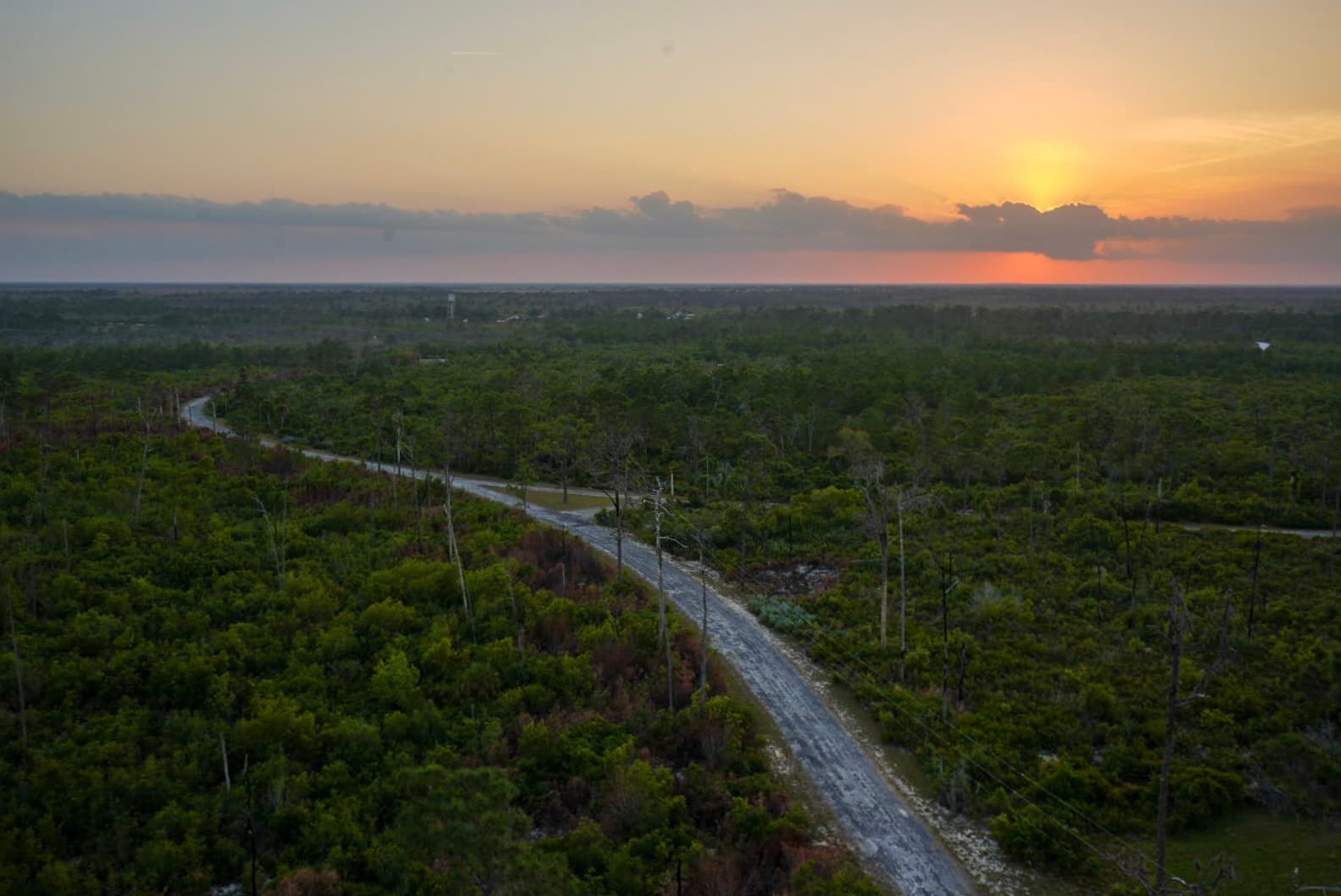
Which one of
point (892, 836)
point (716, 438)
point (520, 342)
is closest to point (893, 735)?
point (892, 836)

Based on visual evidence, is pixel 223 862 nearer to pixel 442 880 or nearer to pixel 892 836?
pixel 442 880

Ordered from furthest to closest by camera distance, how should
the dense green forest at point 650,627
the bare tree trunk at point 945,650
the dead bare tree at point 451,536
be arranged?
the dead bare tree at point 451,536 → the bare tree trunk at point 945,650 → the dense green forest at point 650,627

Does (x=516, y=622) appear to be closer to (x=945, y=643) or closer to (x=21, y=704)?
(x=21, y=704)

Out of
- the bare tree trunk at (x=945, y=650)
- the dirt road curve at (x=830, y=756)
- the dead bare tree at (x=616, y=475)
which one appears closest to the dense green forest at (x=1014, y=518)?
the bare tree trunk at (x=945, y=650)

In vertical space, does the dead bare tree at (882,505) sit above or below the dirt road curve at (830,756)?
above

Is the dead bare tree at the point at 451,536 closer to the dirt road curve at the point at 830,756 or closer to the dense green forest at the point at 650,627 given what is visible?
the dense green forest at the point at 650,627

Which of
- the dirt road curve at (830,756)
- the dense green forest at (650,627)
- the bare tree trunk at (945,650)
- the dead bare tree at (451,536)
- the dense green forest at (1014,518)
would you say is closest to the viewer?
the dirt road curve at (830,756)

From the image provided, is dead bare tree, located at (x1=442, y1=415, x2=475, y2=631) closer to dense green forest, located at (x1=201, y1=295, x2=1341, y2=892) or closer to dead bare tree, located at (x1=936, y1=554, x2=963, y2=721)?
dense green forest, located at (x1=201, y1=295, x2=1341, y2=892)

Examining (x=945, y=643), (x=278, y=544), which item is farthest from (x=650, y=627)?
(x=278, y=544)
